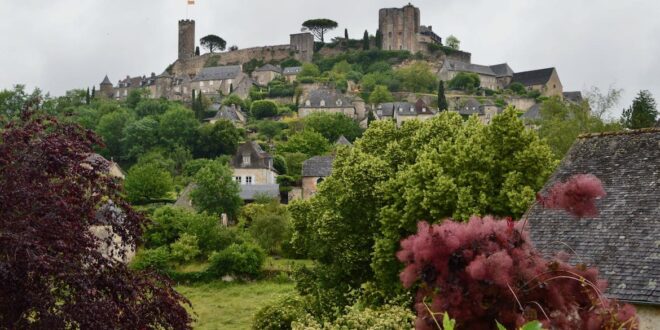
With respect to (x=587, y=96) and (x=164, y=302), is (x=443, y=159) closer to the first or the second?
(x=164, y=302)

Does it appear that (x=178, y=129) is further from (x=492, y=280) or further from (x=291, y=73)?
(x=492, y=280)

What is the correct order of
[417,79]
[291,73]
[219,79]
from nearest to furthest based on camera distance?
[417,79], [291,73], [219,79]

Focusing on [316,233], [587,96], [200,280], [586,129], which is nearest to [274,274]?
[200,280]

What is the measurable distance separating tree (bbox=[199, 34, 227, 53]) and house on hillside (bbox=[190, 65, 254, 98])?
20.6 meters

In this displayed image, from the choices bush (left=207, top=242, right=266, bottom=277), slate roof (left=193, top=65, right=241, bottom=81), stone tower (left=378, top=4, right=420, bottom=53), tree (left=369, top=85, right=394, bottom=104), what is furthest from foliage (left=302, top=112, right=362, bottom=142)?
bush (left=207, top=242, right=266, bottom=277)

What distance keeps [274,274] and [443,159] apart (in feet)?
65.0

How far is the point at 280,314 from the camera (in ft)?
81.8

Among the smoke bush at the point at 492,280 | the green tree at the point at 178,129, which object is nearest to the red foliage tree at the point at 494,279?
the smoke bush at the point at 492,280

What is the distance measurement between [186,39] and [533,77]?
220ft

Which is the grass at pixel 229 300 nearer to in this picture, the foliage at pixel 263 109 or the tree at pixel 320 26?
the foliage at pixel 263 109

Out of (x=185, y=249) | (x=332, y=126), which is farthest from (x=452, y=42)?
(x=185, y=249)

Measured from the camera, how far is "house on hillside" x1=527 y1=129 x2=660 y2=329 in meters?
12.8

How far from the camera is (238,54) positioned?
143m

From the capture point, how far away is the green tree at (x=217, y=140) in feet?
266
